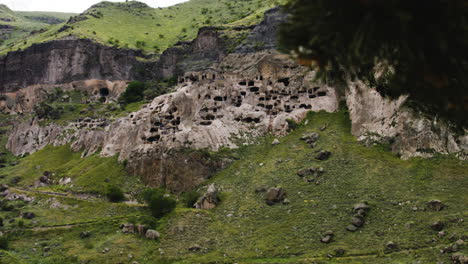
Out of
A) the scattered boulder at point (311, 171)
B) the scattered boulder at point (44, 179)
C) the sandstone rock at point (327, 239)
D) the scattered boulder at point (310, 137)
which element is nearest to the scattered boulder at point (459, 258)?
the sandstone rock at point (327, 239)

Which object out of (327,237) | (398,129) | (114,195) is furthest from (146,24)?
(327,237)

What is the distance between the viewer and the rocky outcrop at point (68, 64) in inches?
5010

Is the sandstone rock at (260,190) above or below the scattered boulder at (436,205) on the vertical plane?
below

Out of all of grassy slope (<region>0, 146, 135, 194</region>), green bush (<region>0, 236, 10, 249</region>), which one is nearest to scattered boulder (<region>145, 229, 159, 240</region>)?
green bush (<region>0, 236, 10, 249</region>)

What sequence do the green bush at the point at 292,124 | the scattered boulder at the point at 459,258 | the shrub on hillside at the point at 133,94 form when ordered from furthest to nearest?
the shrub on hillside at the point at 133,94 → the green bush at the point at 292,124 → the scattered boulder at the point at 459,258

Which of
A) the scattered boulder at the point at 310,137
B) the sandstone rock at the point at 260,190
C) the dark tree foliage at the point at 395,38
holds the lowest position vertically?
the sandstone rock at the point at 260,190

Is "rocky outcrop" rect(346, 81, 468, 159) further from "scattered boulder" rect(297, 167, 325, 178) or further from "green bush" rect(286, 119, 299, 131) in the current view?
"scattered boulder" rect(297, 167, 325, 178)

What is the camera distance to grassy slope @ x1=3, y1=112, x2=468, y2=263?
35.7m

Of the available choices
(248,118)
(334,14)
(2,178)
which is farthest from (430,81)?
(2,178)

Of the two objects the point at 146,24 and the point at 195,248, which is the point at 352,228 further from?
the point at 146,24

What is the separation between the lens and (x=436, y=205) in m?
37.1

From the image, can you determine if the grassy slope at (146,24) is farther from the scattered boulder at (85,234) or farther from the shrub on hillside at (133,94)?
the scattered boulder at (85,234)

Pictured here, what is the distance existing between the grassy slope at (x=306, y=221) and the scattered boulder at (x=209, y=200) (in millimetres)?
1070

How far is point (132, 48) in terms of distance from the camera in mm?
136875
